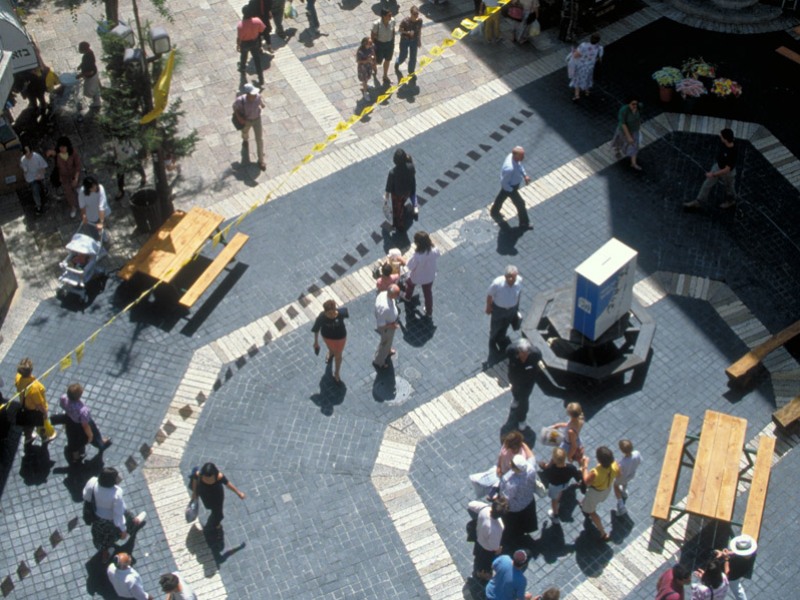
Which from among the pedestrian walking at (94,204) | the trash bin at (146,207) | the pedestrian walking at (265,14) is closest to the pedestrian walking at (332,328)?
the trash bin at (146,207)

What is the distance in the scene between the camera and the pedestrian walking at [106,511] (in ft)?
42.3

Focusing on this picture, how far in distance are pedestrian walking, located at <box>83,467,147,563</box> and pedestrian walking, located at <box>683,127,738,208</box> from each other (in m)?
10.7

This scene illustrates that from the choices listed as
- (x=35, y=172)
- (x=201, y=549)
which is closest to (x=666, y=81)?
(x=35, y=172)

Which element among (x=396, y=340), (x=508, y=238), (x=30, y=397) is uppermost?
(x=30, y=397)

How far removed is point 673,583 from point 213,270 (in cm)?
839

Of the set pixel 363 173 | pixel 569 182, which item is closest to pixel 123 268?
pixel 363 173

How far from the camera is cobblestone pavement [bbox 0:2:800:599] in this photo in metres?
13.3

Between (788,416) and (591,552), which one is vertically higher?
(788,416)

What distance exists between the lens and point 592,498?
1307cm

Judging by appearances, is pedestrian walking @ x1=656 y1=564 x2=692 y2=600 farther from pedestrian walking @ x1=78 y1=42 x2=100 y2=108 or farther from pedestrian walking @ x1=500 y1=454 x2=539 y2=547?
pedestrian walking @ x1=78 y1=42 x2=100 y2=108

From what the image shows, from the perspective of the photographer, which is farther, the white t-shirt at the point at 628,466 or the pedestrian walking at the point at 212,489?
the white t-shirt at the point at 628,466

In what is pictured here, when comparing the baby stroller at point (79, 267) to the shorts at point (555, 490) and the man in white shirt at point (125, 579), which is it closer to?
the man in white shirt at point (125, 579)

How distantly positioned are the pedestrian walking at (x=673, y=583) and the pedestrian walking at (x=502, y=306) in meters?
4.56

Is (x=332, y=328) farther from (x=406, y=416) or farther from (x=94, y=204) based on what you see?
(x=94, y=204)
